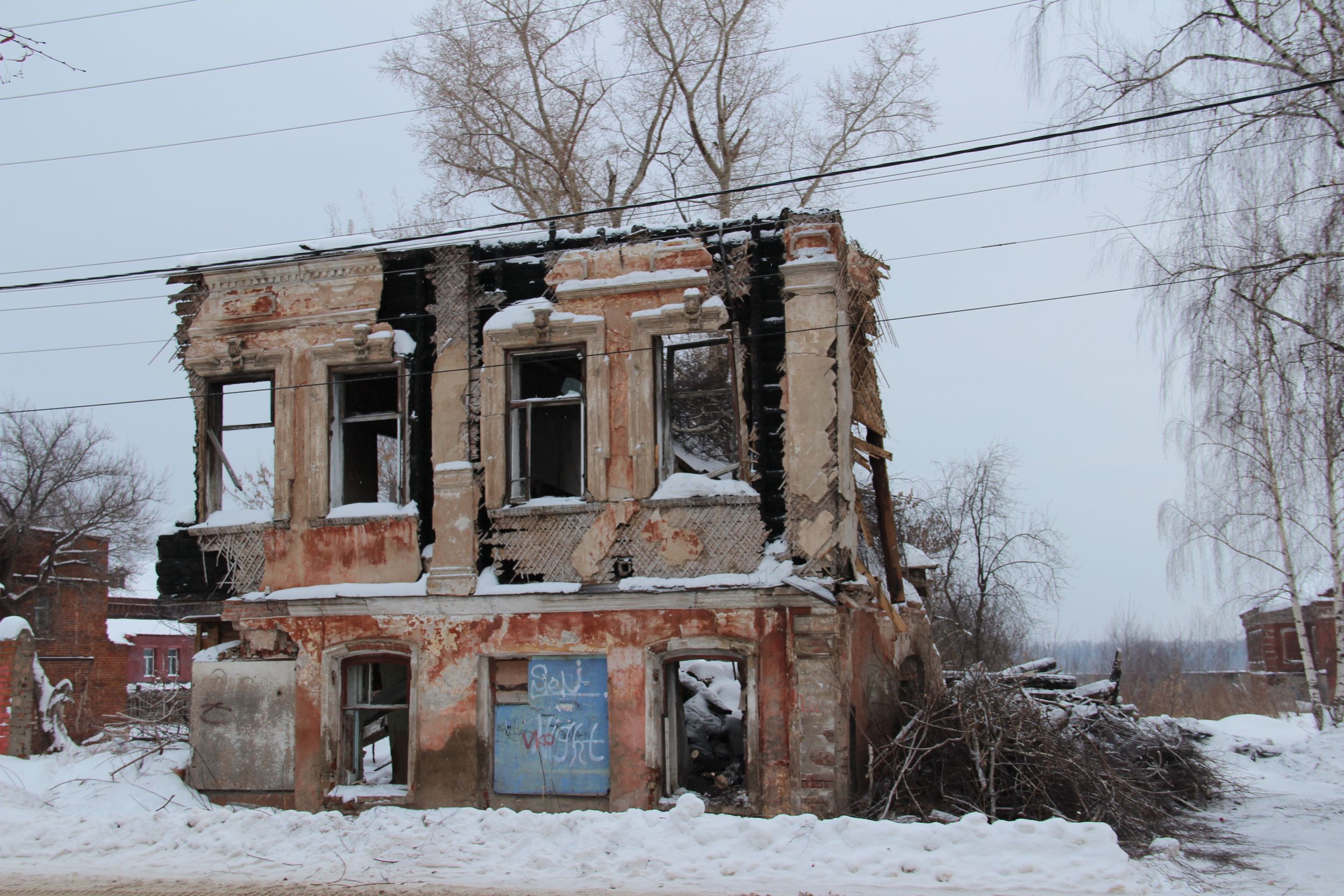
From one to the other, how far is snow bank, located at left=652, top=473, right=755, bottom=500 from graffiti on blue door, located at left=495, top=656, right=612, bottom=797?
2.13 m

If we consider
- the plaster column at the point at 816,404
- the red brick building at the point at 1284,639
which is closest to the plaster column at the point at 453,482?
the plaster column at the point at 816,404

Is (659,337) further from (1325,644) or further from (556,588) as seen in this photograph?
(1325,644)

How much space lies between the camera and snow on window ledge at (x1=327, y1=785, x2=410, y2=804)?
1305 centimetres

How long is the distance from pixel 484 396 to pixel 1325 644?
45.3 meters

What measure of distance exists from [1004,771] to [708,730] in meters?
5.02

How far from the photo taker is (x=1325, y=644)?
151 ft

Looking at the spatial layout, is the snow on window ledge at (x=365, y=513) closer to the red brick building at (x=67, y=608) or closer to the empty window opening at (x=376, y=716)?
the empty window opening at (x=376, y=716)

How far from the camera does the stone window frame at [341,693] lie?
43.0 ft

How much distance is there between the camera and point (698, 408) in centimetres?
2005

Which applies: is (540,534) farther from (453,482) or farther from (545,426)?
(545,426)

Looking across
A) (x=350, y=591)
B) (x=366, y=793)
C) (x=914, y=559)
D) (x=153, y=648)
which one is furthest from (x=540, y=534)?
(x=153, y=648)

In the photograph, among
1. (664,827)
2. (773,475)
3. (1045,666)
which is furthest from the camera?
(1045,666)

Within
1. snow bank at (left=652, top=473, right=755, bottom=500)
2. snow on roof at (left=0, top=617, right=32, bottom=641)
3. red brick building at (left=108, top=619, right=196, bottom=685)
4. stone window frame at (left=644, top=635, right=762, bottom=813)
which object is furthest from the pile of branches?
red brick building at (left=108, top=619, right=196, bottom=685)

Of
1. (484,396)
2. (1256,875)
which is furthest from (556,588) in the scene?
(1256,875)
